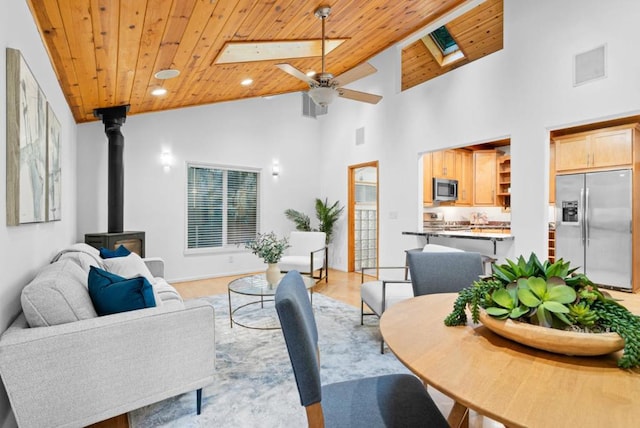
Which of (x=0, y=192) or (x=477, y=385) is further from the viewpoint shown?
(x=0, y=192)

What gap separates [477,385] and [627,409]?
0.30 m

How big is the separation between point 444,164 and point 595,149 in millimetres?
2123

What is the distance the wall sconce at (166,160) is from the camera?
5367 mm

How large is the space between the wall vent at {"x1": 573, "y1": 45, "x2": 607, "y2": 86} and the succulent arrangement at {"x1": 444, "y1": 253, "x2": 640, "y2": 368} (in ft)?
10.5

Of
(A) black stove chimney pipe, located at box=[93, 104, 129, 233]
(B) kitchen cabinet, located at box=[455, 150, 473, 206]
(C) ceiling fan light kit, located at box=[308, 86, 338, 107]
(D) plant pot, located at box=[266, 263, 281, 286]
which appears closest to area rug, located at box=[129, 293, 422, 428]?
(D) plant pot, located at box=[266, 263, 281, 286]

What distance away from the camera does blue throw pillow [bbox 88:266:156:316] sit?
184cm

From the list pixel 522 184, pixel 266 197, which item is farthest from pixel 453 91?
pixel 266 197

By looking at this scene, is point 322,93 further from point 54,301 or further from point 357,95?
point 54,301

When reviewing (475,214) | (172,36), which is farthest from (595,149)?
(172,36)

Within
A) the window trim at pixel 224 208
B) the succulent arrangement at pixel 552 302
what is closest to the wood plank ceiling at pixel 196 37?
the window trim at pixel 224 208

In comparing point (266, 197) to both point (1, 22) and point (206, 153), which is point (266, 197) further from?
point (1, 22)

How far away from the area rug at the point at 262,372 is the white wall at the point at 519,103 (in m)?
2.14

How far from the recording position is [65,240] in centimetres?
347

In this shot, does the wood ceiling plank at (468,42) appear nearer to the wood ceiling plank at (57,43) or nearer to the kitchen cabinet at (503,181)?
the kitchen cabinet at (503,181)
